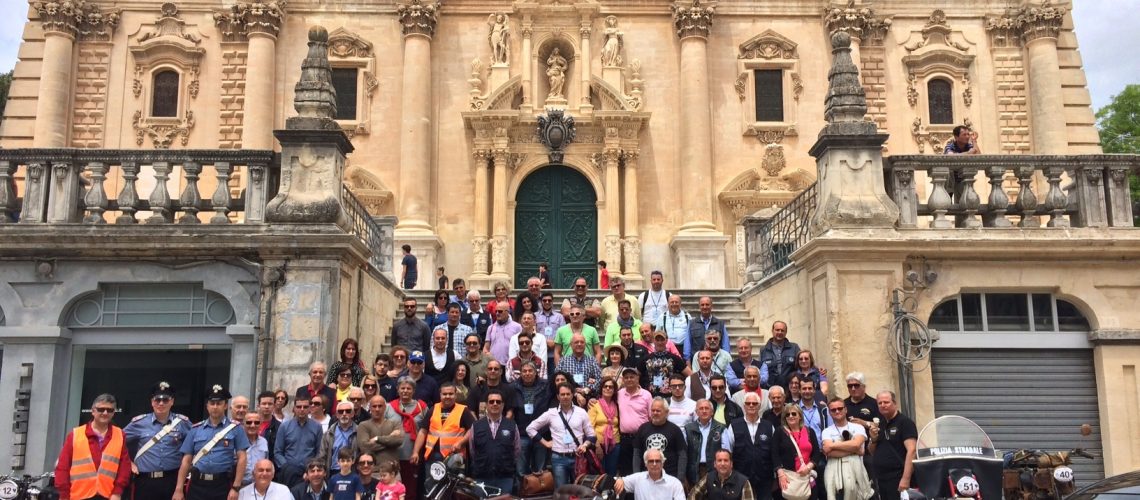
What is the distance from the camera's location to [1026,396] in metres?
12.2

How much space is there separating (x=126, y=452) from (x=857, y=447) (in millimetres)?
6799

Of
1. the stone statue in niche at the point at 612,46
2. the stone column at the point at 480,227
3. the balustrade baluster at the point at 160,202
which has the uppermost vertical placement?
the stone statue in niche at the point at 612,46

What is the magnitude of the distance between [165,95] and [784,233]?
16996 millimetres

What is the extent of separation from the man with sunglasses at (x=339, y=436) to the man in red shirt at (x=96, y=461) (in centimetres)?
177

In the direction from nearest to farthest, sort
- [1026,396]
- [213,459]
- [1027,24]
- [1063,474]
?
[213,459] → [1063,474] → [1026,396] → [1027,24]

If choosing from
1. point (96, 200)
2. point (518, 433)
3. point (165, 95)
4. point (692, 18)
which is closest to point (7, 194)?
point (96, 200)

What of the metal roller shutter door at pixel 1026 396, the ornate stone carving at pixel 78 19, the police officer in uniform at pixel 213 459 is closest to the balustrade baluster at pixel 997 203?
the metal roller shutter door at pixel 1026 396

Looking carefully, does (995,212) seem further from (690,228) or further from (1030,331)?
(690,228)

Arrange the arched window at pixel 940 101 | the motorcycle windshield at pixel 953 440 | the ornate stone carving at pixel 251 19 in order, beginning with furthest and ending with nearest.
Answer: the arched window at pixel 940 101
the ornate stone carving at pixel 251 19
the motorcycle windshield at pixel 953 440

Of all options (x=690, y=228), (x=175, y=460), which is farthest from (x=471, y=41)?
(x=175, y=460)

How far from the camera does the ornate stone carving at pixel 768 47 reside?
84.5ft

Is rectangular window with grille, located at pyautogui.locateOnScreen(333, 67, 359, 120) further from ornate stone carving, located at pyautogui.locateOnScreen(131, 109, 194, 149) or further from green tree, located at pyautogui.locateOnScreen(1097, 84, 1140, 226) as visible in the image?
green tree, located at pyautogui.locateOnScreen(1097, 84, 1140, 226)

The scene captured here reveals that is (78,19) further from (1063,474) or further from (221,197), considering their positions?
(1063,474)

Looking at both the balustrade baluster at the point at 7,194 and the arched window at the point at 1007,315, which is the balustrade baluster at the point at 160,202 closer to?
the balustrade baluster at the point at 7,194
